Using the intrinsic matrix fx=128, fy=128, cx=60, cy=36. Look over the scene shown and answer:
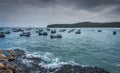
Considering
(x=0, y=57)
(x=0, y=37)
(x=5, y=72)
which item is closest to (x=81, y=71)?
(x=5, y=72)

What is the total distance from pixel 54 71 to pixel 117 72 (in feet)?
36.2

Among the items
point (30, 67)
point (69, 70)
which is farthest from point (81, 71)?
point (30, 67)

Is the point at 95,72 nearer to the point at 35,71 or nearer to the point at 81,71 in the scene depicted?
the point at 81,71

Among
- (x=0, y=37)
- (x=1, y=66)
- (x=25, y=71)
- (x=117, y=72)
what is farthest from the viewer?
(x=0, y=37)

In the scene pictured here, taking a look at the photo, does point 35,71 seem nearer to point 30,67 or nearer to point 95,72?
point 30,67

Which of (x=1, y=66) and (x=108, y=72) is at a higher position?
(x=1, y=66)

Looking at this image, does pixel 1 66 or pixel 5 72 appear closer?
pixel 5 72

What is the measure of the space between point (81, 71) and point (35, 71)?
7590 millimetres

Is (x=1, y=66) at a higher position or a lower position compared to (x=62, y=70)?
higher

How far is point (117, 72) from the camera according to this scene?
22.4 meters

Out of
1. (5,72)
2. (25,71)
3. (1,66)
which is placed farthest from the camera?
(25,71)

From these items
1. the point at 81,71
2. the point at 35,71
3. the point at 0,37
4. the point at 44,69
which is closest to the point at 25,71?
the point at 35,71

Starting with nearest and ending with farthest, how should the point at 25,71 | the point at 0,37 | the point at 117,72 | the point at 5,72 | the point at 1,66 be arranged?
the point at 5,72 → the point at 1,66 → the point at 25,71 → the point at 117,72 → the point at 0,37

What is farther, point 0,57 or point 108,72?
point 0,57
